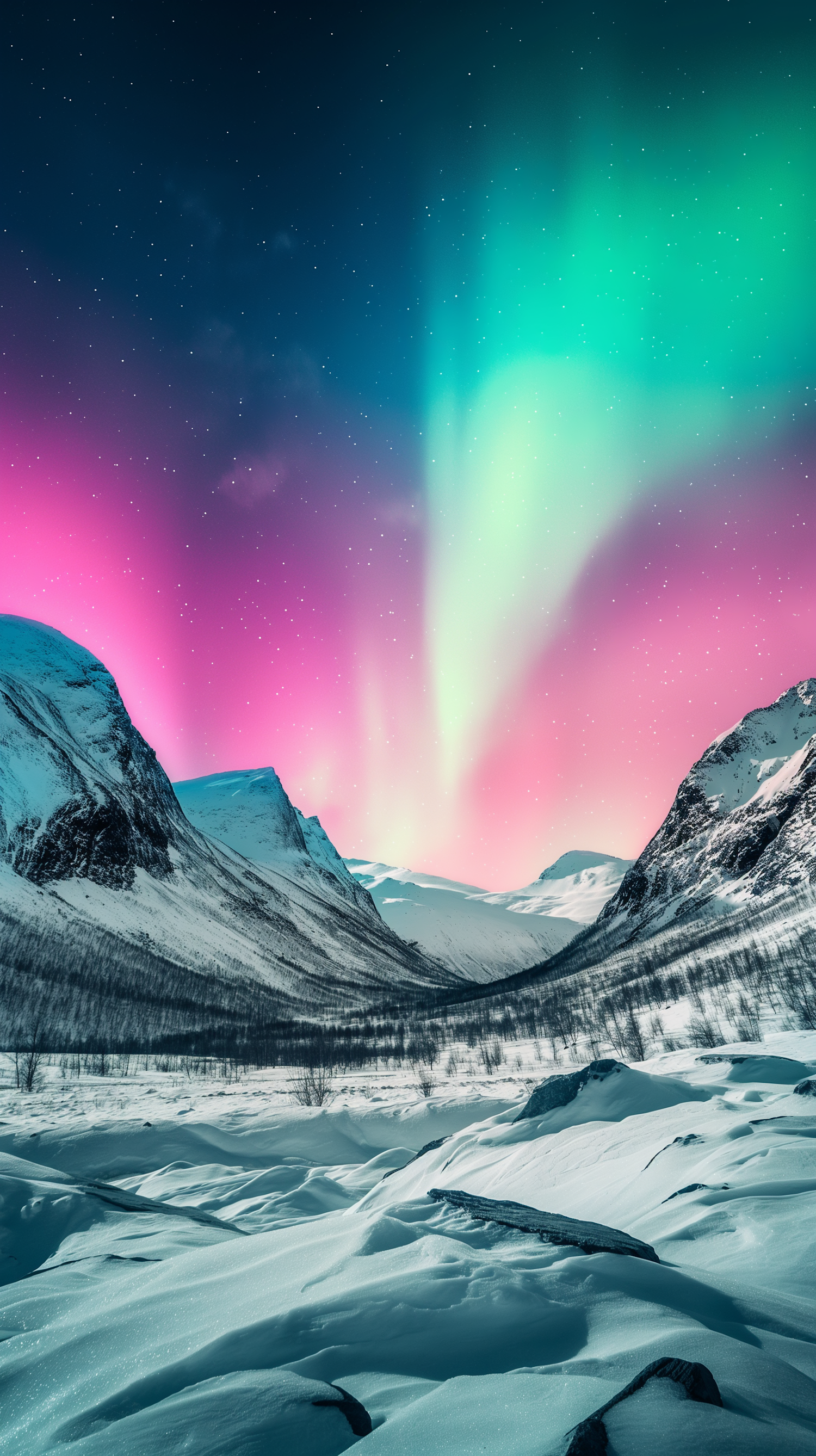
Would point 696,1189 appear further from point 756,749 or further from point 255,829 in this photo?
point 255,829

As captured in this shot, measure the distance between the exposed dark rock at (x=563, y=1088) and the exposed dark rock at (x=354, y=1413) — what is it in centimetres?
924

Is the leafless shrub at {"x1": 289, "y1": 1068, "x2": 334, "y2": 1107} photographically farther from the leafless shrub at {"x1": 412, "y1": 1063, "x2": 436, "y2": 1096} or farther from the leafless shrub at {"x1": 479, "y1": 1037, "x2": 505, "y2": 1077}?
the leafless shrub at {"x1": 479, "y1": 1037, "x2": 505, "y2": 1077}

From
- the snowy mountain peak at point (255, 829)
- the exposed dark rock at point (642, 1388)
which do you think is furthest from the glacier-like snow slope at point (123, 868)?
the exposed dark rock at point (642, 1388)

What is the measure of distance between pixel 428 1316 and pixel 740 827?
13485 centimetres

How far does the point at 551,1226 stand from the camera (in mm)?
3932

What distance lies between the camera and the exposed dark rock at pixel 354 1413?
206 centimetres

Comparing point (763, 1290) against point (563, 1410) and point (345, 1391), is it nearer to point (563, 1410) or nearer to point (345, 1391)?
point (563, 1410)

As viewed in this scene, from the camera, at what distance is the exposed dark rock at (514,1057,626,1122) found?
10.4m

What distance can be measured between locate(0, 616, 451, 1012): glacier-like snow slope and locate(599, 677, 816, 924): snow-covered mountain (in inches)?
2196

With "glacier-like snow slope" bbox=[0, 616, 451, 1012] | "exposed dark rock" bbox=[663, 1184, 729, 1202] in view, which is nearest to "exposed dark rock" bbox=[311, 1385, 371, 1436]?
"exposed dark rock" bbox=[663, 1184, 729, 1202]

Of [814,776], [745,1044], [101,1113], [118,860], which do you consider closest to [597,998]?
[745,1044]

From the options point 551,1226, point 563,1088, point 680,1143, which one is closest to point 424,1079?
point 563,1088

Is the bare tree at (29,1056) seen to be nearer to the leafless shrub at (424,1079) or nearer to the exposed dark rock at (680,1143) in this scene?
the leafless shrub at (424,1079)

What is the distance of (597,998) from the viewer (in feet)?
214
